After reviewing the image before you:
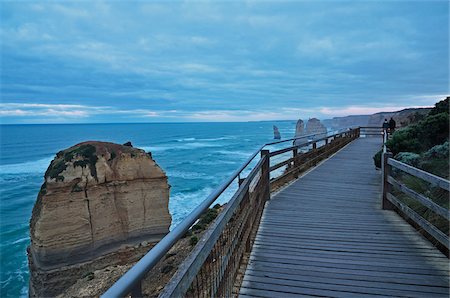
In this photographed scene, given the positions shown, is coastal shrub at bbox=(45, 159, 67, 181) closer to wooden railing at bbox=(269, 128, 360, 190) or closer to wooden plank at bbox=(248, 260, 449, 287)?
wooden railing at bbox=(269, 128, 360, 190)

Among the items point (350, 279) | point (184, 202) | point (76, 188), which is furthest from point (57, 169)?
point (350, 279)

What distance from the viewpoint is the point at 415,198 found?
13.4 feet

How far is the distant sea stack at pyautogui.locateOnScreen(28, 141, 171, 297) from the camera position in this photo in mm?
12820

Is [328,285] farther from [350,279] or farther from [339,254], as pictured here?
[339,254]

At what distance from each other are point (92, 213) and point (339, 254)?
1354 centimetres

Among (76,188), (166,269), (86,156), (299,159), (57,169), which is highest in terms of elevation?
(299,159)

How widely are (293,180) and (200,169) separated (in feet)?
105

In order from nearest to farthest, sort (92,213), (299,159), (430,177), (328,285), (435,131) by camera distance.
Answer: (328,285) < (430,177) < (299,159) < (435,131) < (92,213)

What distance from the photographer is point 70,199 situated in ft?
44.1

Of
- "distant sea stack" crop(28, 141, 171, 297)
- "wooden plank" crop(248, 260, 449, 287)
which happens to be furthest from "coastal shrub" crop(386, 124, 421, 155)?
"distant sea stack" crop(28, 141, 171, 297)

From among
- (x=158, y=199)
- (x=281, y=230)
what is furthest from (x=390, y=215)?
(x=158, y=199)

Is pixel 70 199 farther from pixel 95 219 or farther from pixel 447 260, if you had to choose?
pixel 447 260

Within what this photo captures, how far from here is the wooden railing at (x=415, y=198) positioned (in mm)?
3262

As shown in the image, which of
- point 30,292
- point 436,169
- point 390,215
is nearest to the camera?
point 390,215
